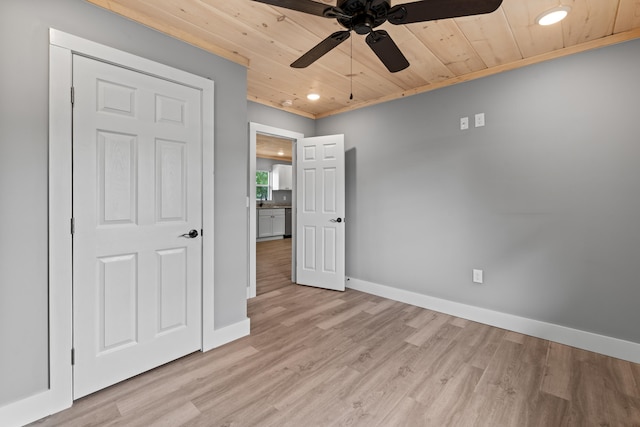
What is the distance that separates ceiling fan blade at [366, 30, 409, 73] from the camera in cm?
155

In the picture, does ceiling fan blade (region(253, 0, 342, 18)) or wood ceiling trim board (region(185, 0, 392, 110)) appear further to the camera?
wood ceiling trim board (region(185, 0, 392, 110))

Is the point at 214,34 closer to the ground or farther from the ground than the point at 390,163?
farther from the ground

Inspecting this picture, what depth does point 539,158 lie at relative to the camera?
8.20ft

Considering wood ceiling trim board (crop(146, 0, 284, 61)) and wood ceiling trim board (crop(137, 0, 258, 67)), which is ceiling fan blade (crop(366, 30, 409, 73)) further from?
wood ceiling trim board (crop(137, 0, 258, 67))

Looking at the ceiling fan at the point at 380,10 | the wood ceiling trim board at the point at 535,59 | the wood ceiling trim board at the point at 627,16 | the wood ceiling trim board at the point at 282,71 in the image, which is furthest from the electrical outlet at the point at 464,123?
the ceiling fan at the point at 380,10

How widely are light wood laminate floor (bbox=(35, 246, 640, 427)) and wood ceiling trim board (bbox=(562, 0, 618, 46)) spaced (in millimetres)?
2454

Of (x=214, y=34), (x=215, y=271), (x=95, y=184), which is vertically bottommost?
(x=215, y=271)

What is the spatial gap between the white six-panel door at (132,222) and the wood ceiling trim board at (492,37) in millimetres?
2111

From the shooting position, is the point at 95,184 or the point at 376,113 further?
the point at 376,113

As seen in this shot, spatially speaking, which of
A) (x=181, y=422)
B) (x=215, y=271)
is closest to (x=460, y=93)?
(x=215, y=271)

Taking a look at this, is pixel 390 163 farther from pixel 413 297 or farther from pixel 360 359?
pixel 360 359

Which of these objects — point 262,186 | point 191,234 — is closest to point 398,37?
point 191,234

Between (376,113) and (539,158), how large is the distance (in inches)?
72.1

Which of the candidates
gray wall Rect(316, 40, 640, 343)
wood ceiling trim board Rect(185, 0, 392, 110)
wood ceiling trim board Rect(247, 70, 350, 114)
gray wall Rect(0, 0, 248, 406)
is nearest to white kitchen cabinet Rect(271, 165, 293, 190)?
wood ceiling trim board Rect(247, 70, 350, 114)
